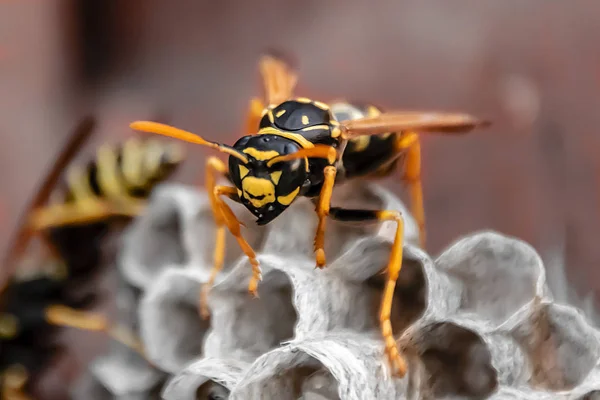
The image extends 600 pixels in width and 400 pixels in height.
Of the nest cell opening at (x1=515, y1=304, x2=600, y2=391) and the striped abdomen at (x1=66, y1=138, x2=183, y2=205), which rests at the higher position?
the striped abdomen at (x1=66, y1=138, x2=183, y2=205)

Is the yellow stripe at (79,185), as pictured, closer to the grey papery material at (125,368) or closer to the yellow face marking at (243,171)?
the grey papery material at (125,368)

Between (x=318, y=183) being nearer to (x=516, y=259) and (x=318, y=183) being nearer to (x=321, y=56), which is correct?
(x=516, y=259)

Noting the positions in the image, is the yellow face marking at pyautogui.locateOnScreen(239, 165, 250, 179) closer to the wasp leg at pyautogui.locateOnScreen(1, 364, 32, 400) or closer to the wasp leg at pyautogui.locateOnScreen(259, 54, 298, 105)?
the wasp leg at pyautogui.locateOnScreen(259, 54, 298, 105)

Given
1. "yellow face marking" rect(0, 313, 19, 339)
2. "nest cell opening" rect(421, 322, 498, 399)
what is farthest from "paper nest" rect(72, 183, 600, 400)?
"yellow face marking" rect(0, 313, 19, 339)

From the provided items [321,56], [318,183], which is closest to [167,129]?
[318,183]

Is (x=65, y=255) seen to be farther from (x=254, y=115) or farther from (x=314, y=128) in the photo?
(x=314, y=128)
